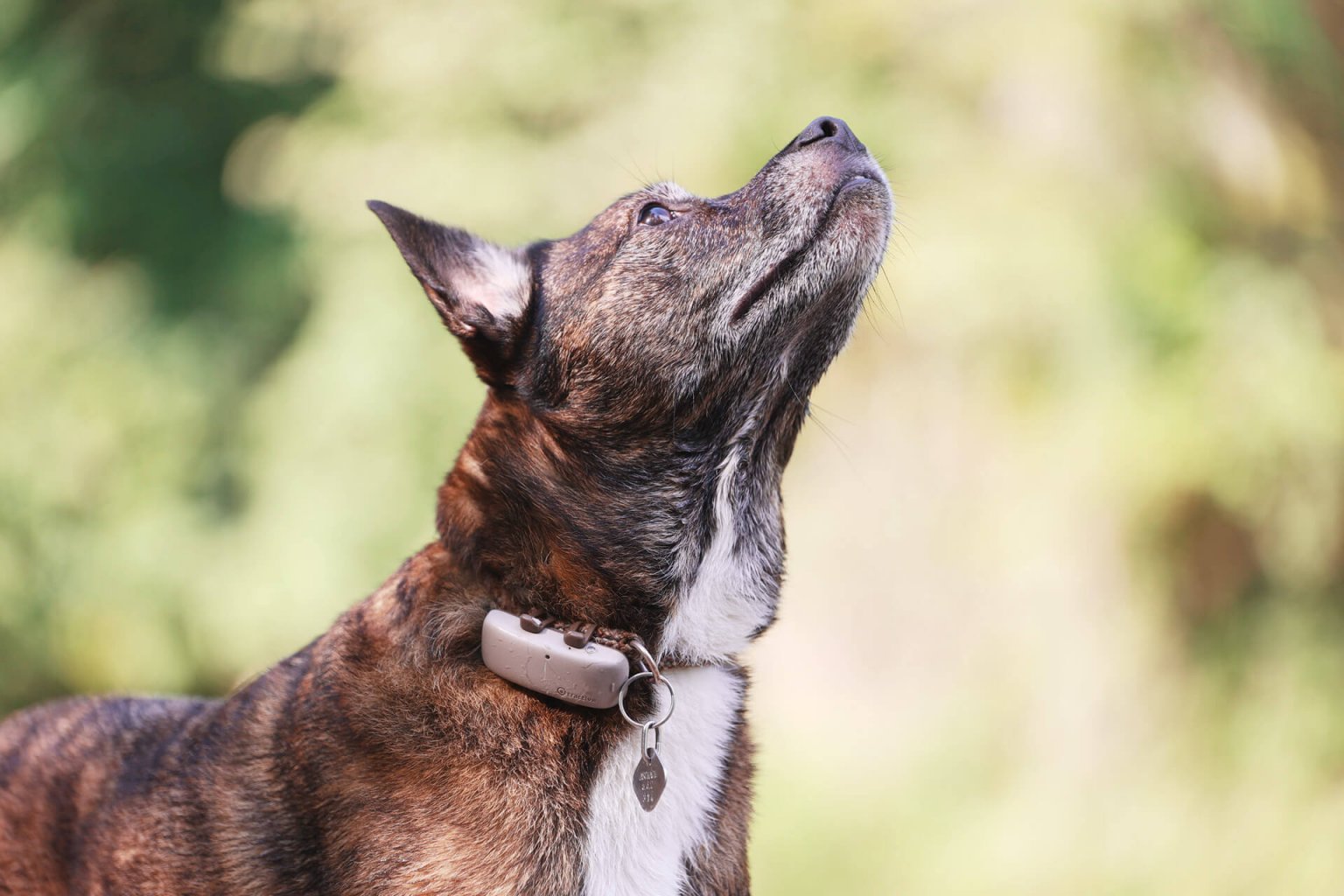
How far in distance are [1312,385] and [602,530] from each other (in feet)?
13.9

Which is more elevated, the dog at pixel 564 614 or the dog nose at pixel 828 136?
the dog nose at pixel 828 136

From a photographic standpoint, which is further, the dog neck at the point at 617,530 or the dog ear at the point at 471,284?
the dog ear at the point at 471,284

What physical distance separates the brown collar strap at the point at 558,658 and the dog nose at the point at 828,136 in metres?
1.19

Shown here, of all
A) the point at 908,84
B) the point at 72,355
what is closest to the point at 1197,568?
the point at 908,84

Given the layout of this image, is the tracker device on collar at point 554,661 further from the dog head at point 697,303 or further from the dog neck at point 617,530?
the dog head at point 697,303

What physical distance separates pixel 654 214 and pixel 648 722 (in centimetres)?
116

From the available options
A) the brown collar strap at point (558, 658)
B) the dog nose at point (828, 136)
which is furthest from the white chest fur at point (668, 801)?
the dog nose at point (828, 136)

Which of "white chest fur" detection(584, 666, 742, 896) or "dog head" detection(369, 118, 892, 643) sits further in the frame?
"dog head" detection(369, 118, 892, 643)

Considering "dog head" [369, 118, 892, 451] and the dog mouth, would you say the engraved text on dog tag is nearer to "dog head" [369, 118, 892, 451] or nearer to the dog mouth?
"dog head" [369, 118, 892, 451]

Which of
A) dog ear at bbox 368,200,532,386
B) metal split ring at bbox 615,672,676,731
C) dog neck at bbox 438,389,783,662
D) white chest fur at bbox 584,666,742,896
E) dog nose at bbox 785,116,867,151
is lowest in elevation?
white chest fur at bbox 584,666,742,896

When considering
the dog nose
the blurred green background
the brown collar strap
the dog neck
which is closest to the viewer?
the brown collar strap

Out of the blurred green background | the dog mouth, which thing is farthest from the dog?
the blurred green background

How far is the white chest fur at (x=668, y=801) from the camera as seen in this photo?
2.46m

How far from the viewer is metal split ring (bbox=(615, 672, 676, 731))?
248 centimetres
